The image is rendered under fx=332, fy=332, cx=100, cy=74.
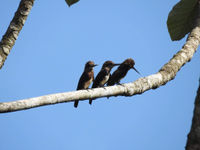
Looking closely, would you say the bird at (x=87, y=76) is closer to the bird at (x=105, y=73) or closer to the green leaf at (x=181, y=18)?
the bird at (x=105, y=73)

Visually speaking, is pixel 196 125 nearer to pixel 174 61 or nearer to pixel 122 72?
pixel 174 61

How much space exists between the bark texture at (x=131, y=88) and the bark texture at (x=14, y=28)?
1042 millimetres

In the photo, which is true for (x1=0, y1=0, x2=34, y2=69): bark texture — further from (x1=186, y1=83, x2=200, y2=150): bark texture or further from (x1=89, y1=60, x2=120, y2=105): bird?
(x1=89, y1=60, x2=120, y2=105): bird

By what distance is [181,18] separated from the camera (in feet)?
17.0

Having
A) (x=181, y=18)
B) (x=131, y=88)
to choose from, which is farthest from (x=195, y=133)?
(x=181, y=18)

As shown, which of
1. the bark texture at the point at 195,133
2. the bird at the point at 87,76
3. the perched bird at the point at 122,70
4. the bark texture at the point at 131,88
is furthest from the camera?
the bird at the point at 87,76

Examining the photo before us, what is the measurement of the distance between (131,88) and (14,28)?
162 cm

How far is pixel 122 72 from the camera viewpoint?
6852 millimetres

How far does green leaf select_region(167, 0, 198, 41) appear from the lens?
5.06 m

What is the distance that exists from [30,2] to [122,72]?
2961mm

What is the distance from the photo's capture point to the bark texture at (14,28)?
3863 mm

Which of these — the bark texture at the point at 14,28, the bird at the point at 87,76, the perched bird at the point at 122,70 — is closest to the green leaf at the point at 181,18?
the perched bird at the point at 122,70

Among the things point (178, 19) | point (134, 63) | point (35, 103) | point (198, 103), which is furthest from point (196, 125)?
point (134, 63)

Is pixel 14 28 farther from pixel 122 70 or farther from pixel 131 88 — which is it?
pixel 122 70
